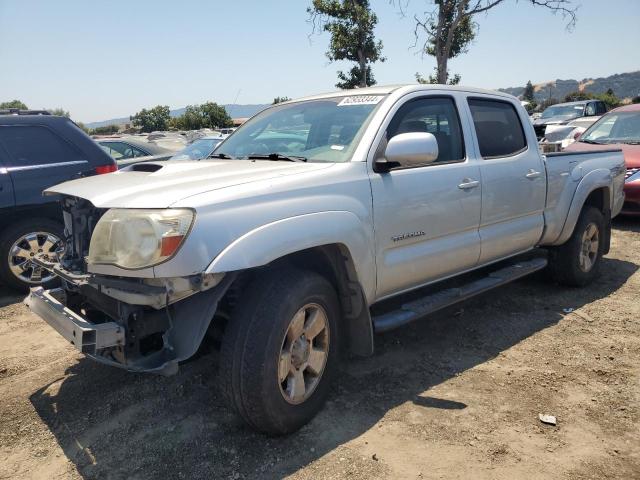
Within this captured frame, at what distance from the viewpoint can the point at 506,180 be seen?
13.3 ft

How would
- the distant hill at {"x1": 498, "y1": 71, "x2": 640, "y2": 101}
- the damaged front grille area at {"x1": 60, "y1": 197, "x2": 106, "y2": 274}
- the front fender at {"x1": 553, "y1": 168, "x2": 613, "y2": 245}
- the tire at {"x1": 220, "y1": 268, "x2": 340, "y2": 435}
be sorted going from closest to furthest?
the tire at {"x1": 220, "y1": 268, "x2": 340, "y2": 435} < the damaged front grille area at {"x1": 60, "y1": 197, "x2": 106, "y2": 274} < the front fender at {"x1": 553, "y1": 168, "x2": 613, "y2": 245} < the distant hill at {"x1": 498, "y1": 71, "x2": 640, "y2": 101}

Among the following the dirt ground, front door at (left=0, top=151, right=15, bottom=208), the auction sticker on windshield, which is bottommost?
the dirt ground

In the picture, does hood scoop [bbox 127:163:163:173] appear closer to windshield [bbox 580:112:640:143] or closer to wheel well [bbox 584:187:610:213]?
wheel well [bbox 584:187:610:213]

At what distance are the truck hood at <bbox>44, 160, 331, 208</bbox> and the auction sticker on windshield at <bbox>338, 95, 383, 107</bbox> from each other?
27.9 inches

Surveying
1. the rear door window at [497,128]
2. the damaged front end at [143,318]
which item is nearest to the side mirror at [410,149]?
the rear door window at [497,128]

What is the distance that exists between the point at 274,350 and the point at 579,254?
3820 mm

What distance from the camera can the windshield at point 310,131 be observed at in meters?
3.27

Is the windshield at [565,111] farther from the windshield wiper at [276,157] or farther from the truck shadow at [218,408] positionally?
the windshield wiper at [276,157]

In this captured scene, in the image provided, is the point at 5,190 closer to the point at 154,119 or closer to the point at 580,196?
the point at 580,196

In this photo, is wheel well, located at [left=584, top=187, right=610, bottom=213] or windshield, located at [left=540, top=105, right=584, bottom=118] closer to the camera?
wheel well, located at [left=584, top=187, right=610, bottom=213]

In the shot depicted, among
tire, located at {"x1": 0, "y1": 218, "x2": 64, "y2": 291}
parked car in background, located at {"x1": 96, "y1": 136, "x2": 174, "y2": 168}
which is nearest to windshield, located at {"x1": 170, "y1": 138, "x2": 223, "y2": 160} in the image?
parked car in background, located at {"x1": 96, "y1": 136, "x2": 174, "y2": 168}

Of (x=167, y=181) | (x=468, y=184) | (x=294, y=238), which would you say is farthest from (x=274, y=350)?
(x=468, y=184)

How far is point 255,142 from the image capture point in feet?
12.4

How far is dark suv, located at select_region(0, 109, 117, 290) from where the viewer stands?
5.27 metres
